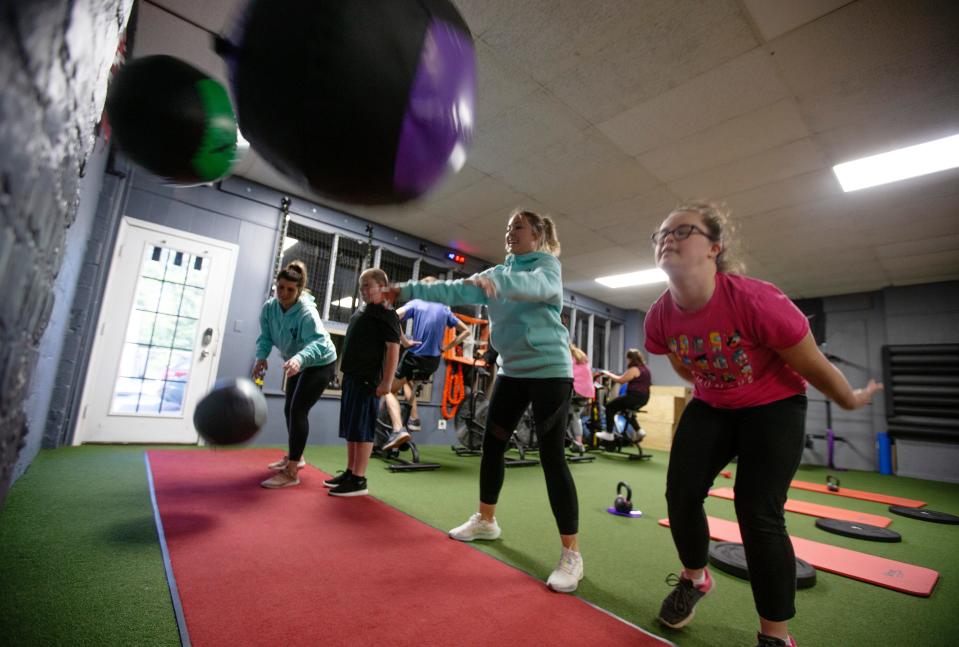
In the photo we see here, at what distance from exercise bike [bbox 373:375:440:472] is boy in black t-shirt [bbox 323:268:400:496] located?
832 mm

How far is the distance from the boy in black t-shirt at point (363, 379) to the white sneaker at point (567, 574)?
4.37 feet

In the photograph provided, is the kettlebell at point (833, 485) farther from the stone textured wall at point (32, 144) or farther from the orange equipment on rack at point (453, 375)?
the stone textured wall at point (32, 144)

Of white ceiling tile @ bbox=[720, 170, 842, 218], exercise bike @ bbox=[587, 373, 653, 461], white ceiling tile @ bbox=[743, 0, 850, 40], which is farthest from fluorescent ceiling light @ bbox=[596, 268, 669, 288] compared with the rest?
white ceiling tile @ bbox=[743, 0, 850, 40]


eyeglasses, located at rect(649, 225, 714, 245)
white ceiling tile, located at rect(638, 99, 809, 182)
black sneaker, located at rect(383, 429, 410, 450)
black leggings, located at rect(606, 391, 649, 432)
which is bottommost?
black sneaker, located at rect(383, 429, 410, 450)

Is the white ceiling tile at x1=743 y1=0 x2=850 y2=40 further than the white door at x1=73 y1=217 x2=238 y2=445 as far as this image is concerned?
No

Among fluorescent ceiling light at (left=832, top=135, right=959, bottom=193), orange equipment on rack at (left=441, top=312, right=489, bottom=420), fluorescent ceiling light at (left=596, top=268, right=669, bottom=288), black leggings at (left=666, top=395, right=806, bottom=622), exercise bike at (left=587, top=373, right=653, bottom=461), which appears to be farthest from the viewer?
fluorescent ceiling light at (left=596, top=268, right=669, bottom=288)

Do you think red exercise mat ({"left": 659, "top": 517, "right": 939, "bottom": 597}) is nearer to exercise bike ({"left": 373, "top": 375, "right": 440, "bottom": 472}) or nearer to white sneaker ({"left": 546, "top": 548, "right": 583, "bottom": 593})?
white sneaker ({"left": 546, "top": 548, "right": 583, "bottom": 593})

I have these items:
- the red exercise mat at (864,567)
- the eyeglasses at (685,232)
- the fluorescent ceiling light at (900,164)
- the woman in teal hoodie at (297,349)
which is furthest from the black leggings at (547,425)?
the fluorescent ceiling light at (900,164)

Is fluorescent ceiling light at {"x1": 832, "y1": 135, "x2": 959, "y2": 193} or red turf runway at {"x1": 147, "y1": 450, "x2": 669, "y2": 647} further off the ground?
fluorescent ceiling light at {"x1": 832, "y1": 135, "x2": 959, "y2": 193}

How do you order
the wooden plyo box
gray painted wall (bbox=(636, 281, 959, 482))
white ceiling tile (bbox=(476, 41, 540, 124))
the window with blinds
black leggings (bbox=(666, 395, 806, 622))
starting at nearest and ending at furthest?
black leggings (bbox=(666, 395, 806, 622)), white ceiling tile (bbox=(476, 41, 540, 124)), the window with blinds, gray painted wall (bbox=(636, 281, 959, 482)), the wooden plyo box

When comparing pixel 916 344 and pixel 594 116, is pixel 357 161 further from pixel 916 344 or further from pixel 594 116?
pixel 916 344

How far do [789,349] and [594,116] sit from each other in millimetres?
2911

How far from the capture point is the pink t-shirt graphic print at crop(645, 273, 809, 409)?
3.66 ft

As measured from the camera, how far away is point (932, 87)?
2943 mm
